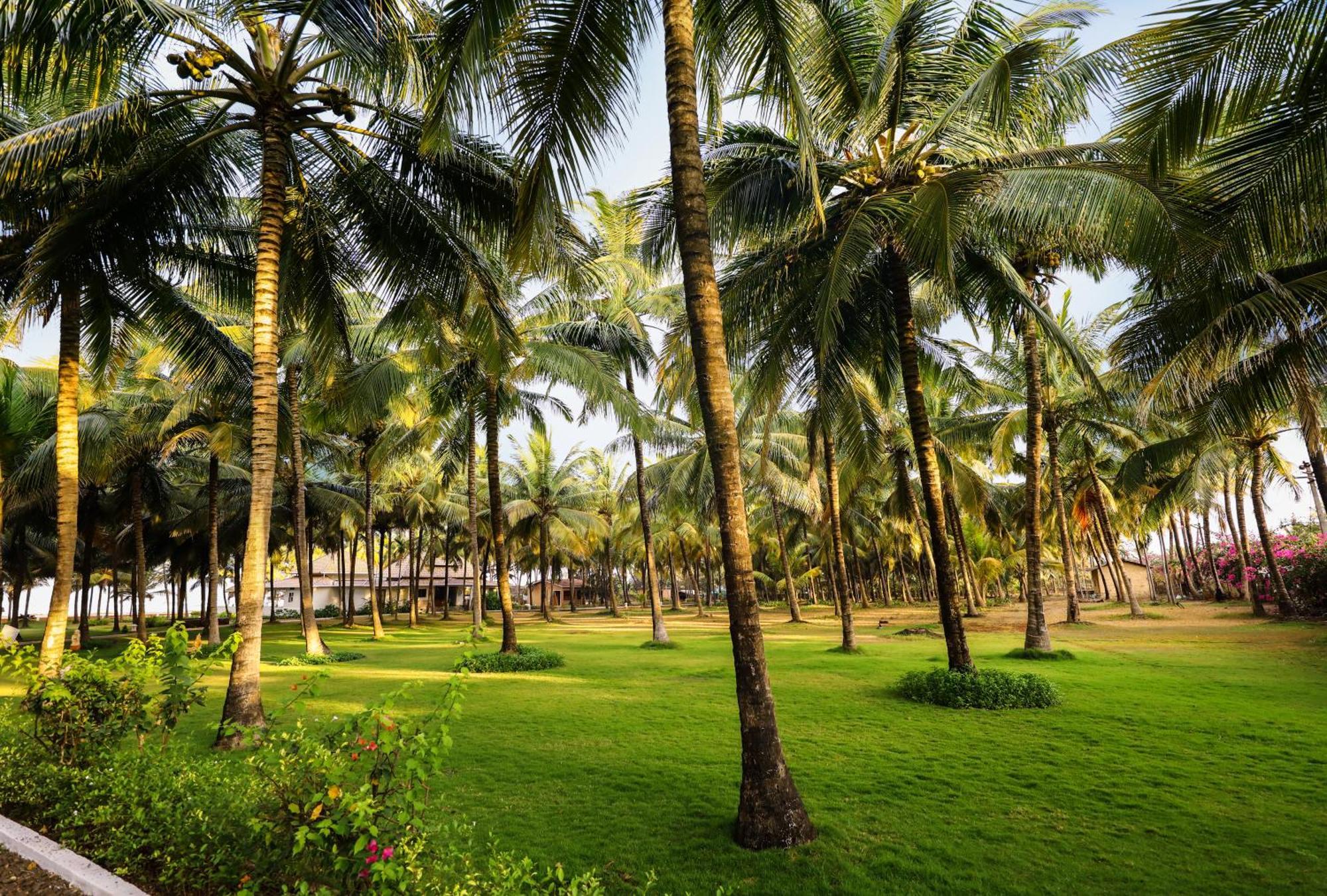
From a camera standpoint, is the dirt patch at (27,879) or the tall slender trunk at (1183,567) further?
the tall slender trunk at (1183,567)

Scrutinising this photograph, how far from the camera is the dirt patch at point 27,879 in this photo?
3773 mm

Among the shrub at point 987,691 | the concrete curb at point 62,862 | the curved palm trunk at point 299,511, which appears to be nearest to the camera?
the concrete curb at point 62,862

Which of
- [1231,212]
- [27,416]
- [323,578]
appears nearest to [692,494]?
[27,416]

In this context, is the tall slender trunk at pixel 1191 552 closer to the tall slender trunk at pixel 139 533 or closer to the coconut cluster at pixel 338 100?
the coconut cluster at pixel 338 100

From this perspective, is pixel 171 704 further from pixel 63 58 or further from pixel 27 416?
pixel 27 416

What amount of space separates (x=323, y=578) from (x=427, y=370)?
46.3 m

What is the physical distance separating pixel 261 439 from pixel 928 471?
9149 millimetres

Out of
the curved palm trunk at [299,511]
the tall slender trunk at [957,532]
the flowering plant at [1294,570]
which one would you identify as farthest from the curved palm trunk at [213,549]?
the flowering plant at [1294,570]

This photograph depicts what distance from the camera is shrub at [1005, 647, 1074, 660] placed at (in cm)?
1380

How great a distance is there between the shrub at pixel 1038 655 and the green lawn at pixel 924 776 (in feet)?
1.91

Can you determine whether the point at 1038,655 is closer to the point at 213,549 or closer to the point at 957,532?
the point at 957,532

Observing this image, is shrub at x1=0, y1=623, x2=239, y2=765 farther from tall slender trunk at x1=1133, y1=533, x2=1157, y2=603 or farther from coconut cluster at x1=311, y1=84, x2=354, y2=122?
tall slender trunk at x1=1133, y1=533, x2=1157, y2=603

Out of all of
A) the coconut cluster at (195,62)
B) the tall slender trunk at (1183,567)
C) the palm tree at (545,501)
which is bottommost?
the tall slender trunk at (1183,567)

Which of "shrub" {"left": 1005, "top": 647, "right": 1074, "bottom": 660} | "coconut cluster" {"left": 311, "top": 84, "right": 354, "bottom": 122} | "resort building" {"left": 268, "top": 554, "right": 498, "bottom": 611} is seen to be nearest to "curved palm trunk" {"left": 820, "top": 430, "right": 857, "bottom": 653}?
"shrub" {"left": 1005, "top": 647, "right": 1074, "bottom": 660}
